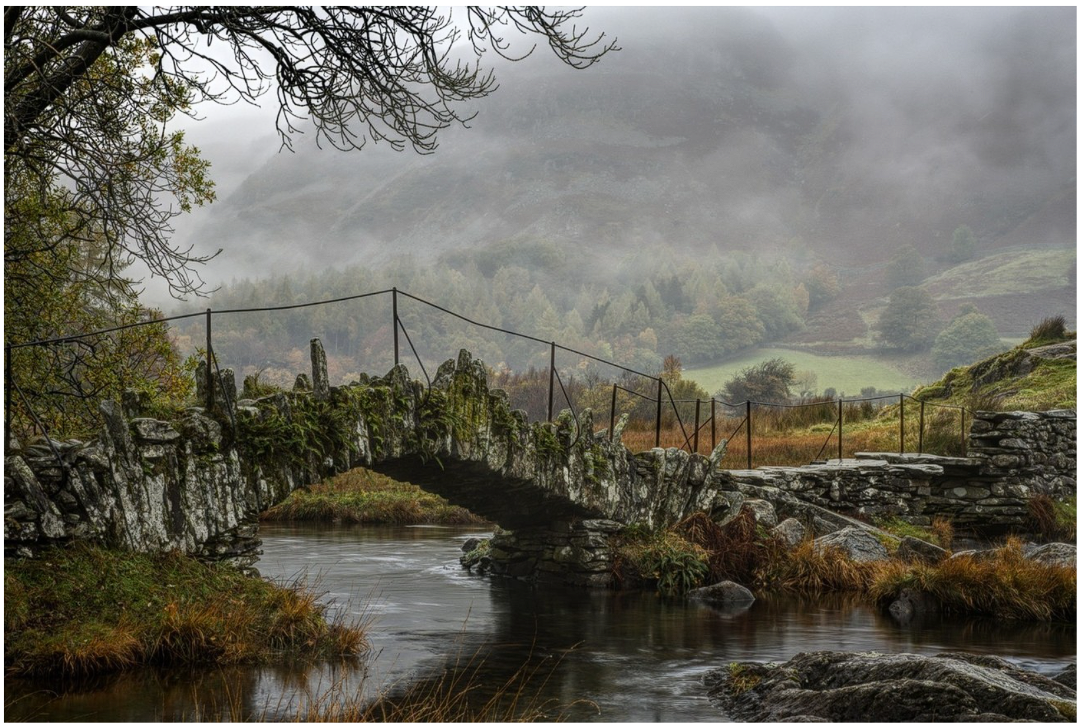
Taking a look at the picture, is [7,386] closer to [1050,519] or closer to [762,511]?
[762,511]

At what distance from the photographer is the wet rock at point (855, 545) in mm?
14719

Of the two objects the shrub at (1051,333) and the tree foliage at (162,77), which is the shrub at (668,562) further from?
the shrub at (1051,333)

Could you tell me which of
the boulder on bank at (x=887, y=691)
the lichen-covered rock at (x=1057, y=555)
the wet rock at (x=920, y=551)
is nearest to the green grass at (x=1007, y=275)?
the wet rock at (x=920, y=551)

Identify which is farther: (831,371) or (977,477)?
(831,371)

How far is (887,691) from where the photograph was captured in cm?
698

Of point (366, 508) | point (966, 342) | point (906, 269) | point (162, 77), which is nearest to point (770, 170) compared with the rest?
point (906, 269)

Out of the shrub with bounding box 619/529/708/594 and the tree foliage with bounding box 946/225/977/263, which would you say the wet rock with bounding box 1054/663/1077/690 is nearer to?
the shrub with bounding box 619/529/708/594

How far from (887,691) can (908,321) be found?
10545cm

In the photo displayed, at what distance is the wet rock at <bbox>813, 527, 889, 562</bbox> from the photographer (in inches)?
579

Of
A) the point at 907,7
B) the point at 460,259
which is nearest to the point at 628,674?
the point at 460,259

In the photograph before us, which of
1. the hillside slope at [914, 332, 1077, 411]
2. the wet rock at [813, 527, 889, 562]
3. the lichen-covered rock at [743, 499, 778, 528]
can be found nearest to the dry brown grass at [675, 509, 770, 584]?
the lichen-covered rock at [743, 499, 778, 528]

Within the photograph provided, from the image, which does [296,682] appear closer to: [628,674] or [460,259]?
[628,674]

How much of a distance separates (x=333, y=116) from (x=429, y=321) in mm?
95717

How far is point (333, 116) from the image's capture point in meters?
11.5
